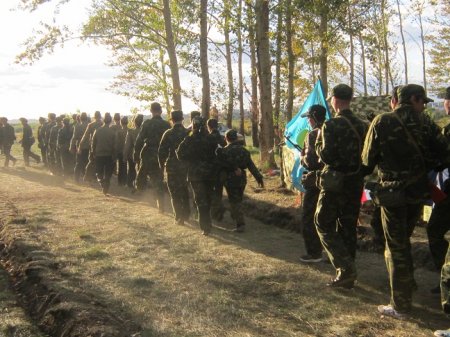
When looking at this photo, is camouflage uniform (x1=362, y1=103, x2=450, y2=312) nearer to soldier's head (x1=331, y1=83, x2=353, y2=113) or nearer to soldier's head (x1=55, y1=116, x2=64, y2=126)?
soldier's head (x1=331, y1=83, x2=353, y2=113)

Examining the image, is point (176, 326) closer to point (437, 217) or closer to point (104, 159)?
point (437, 217)

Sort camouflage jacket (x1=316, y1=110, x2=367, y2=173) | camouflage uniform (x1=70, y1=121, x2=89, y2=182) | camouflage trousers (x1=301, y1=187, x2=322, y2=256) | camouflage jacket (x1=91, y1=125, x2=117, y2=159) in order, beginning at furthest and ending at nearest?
camouflage uniform (x1=70, y1=121, x2=89, y2=182), camouflage jacket (x1=91, y1=125, x2=117, y2=159), camouflage trousers (x1=301, y1=187, x2=322, y2=256), camouflage jacket (x1=316, y1=110, x2=367, y2=173)

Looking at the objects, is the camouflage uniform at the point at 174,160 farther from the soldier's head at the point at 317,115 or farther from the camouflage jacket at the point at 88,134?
the camouflage jacket at the point at 88,134

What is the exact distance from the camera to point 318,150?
18.5ft

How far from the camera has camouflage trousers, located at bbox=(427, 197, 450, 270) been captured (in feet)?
17.6

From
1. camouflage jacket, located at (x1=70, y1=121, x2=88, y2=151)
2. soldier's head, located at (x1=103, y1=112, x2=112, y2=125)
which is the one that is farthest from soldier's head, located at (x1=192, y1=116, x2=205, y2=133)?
camouflage jacket, located at (x1=70, y1=121, x2=88, y2=151)

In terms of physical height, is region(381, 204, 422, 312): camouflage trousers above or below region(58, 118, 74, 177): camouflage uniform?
below

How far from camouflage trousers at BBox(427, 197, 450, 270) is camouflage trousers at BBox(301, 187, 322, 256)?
5.41ft

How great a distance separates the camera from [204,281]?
6.01m

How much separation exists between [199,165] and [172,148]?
2.92 feet

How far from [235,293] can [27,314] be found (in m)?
2.33

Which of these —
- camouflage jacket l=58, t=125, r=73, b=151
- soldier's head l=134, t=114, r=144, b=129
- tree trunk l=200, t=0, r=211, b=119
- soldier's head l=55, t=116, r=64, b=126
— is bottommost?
A: camouflage jacket l=58, t=125, r=73, b=151

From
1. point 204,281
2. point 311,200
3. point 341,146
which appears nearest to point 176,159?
point 311,200

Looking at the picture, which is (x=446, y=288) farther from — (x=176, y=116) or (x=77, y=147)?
(x=77, y=147)
